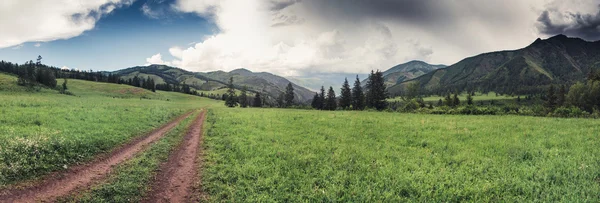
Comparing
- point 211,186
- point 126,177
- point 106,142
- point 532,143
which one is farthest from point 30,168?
point 532,143

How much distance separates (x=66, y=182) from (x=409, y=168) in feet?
41.7

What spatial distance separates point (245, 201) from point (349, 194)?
330 centimetres

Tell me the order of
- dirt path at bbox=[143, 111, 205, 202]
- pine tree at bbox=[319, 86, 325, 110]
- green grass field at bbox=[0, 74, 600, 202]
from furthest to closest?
pine tree at bbox=[319, 86, 325, 110] < dirt path at bbox=[143, 111, 205, 202] < green grass field at bbox=[0, 74, 600, 202]

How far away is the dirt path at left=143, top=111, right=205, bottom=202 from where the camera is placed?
27.6 ft

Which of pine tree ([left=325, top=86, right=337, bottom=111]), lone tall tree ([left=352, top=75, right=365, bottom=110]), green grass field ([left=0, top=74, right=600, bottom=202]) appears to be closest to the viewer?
green grass field ([left=0, top=74, right=600, bottom=202])

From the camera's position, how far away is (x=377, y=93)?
8050 cm

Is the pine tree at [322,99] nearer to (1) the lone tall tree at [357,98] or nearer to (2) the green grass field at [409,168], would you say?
(1) the lone tall tree at [357,98]

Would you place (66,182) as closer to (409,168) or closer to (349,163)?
(349,163)

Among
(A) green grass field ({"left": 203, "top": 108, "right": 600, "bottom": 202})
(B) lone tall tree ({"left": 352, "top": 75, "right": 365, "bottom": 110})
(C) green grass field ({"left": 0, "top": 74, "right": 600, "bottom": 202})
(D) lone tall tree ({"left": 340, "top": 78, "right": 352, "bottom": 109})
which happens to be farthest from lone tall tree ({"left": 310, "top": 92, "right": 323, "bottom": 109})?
(A) green grass field ({"left": 203, "top": 108, "right": 600, "bottom": 202})

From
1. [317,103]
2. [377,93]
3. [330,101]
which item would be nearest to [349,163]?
[377,93]

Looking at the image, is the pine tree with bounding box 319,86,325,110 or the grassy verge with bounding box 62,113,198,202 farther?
the pine tree with bounding box 319,86,325,110

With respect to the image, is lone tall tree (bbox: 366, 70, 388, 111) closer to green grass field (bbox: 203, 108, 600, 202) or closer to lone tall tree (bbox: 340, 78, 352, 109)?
lone tall tree (bbox: 340, 78, 352, 109)

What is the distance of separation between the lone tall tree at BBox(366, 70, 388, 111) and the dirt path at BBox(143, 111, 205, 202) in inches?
2841

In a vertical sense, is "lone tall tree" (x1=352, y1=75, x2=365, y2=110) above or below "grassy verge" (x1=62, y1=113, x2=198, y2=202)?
above
